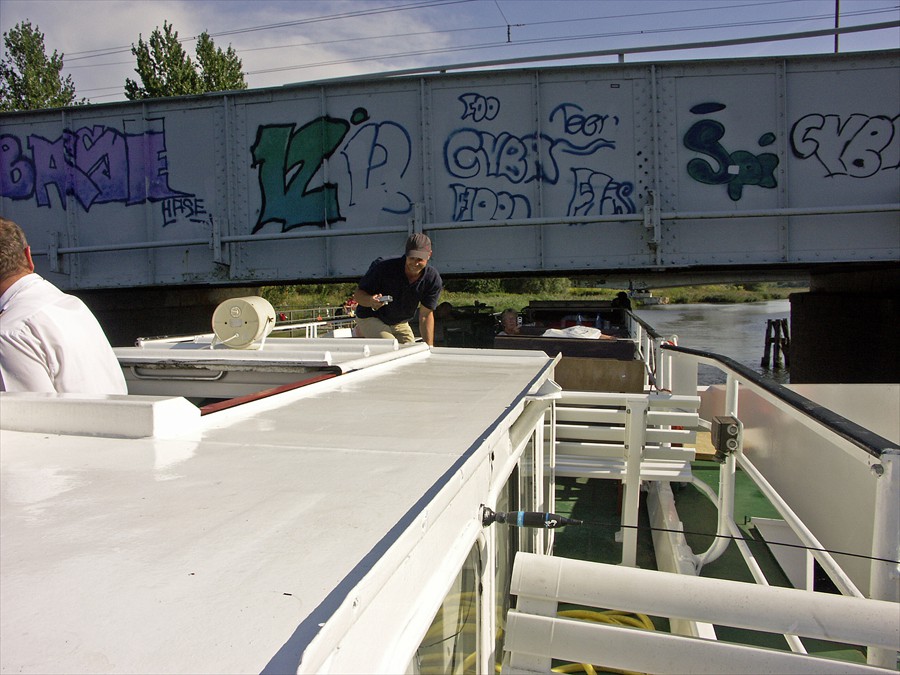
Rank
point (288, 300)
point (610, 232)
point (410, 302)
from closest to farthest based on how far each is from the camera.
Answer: point (410, 302), point (610, 232), point (288, 300)

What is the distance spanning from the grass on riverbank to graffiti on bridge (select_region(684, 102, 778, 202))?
2074cm

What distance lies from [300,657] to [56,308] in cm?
214

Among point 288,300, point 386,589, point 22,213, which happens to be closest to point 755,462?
point 386,589

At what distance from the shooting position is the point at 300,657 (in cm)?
74

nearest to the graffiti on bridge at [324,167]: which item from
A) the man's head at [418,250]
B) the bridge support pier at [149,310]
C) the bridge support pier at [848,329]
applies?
the bridge support pier at [149,310]

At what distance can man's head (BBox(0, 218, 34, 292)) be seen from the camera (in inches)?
97.0

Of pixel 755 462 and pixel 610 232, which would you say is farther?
pixel 610 232

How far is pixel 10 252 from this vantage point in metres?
2.47

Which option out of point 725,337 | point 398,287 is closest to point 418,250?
point 398,287

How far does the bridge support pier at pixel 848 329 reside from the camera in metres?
11.8

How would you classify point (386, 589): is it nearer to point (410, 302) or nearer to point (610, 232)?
point (410, 302)

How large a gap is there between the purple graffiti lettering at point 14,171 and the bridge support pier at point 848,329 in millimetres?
15454

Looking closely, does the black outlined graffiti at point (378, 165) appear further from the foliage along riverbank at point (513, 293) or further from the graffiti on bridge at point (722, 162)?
the foliage along riverbank at point (513, 293)

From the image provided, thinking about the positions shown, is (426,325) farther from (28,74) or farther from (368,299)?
(28,74)
